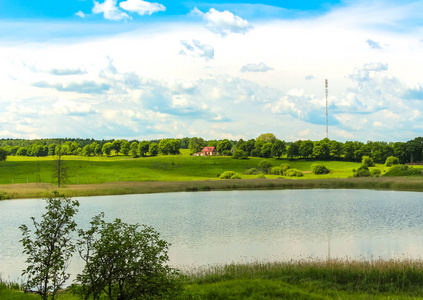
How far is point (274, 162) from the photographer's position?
141m

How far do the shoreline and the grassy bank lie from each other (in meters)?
55.6

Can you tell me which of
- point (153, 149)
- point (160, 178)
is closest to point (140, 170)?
point (160, 178)

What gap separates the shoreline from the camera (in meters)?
70.6

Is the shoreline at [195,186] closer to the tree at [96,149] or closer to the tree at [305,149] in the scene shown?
the tree at [305,149]

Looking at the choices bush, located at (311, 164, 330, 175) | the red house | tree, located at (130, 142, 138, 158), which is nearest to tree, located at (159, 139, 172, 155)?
tree, located at (130, 142, 138, 158)

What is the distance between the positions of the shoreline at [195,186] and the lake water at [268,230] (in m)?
19.6

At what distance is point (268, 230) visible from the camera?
32.0 metres

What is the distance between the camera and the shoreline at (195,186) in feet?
232

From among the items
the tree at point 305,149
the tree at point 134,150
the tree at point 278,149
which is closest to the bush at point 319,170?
the tree at point 305,149

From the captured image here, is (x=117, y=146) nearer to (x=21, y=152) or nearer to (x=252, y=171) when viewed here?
(x=21, y=152)

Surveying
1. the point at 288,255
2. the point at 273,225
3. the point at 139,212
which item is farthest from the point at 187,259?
the point at 139,212

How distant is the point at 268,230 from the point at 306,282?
16382 millimetres

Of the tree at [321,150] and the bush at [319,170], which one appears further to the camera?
the tree at [321,150]

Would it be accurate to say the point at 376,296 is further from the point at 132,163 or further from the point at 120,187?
the point at 132,163
